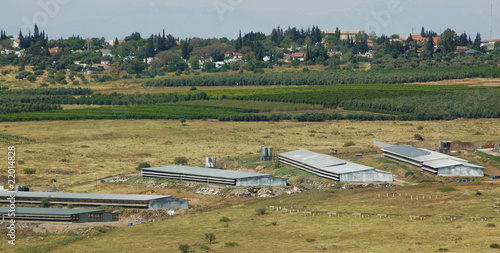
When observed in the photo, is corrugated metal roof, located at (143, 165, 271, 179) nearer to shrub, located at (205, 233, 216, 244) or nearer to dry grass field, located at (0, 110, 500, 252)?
dry grass field, located at (0, 110, 500, 252)

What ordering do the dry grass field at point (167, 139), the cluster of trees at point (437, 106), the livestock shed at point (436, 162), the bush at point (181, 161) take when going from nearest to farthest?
the livestock shed at point (436, 162) → the dry grass field at point (167, 139) → the bush at point (181, 161) → the cluster of trees at point (437, 106)

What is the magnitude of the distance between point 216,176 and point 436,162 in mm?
32144

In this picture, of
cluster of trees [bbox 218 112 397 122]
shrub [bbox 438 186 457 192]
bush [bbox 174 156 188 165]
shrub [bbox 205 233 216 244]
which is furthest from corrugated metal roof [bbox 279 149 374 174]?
cluster of trees [bbox 218 112 397 122]

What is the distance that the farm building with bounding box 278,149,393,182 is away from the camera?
93562 millimetres

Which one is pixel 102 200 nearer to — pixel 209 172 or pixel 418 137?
pixel 209 172

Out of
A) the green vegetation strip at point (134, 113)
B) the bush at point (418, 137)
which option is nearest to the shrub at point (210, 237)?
the bush at point (418, 137)

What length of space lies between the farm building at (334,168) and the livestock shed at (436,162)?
7.95m

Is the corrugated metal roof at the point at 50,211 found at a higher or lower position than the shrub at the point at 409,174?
higher

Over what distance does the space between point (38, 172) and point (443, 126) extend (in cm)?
9441

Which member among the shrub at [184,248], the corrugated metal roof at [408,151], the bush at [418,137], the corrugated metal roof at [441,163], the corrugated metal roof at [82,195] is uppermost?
Result: the corrugated metal roof at [408,151]

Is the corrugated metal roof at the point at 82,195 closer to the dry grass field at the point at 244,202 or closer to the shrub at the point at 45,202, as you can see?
the shrub at the point at 45,202

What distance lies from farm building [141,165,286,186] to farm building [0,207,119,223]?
18074 millimetres

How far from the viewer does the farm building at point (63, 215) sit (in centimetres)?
7594

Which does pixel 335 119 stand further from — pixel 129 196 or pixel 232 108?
pixel 129 196
